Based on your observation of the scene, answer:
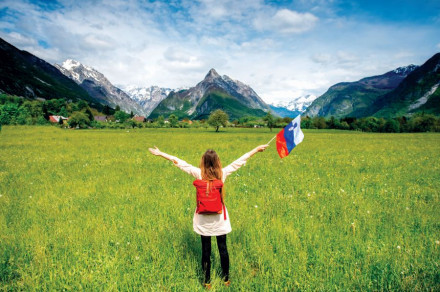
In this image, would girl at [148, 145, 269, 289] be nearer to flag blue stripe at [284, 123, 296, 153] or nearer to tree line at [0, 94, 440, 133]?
flag blue stripe at [284, 123, 296, 153]

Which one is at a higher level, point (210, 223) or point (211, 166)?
point (211, 166)

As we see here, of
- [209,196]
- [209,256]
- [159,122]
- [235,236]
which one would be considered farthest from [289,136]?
[159,122]

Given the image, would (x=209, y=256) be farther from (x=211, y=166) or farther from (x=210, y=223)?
(x=211, y=166)

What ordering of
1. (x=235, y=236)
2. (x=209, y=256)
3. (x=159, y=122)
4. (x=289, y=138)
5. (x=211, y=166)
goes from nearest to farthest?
(x=211, y=166) < (x=209, y=256) < (x=289, y=138) < (x=235, y=236) < (x=159, y=122)

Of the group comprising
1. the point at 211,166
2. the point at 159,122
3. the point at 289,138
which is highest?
the point at 159,122

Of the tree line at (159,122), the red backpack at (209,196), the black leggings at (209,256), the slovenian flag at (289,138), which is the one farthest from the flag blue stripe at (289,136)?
the tree line at (159,122)

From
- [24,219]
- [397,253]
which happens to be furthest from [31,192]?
[397,253]

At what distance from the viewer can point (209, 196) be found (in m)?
3.74

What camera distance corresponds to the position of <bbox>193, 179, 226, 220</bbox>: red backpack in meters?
3.73

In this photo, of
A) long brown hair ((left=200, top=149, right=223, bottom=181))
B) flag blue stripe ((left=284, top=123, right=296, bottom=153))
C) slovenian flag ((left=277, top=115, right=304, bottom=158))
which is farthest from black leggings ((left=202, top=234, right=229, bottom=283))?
flag blue stripe ((left=284, top=123, right=296, bottom=153))

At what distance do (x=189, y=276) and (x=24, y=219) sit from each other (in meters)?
5.70

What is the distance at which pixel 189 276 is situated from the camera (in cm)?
442

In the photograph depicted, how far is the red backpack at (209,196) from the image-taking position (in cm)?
373

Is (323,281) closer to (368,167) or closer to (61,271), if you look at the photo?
(61,271)
